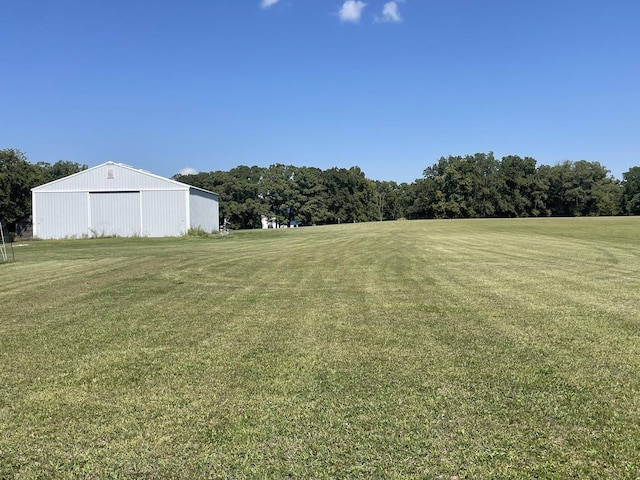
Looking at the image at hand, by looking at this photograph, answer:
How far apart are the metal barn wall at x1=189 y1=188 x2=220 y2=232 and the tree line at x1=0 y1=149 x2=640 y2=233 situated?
44.4 metres

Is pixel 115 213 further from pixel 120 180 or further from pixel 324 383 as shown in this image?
pixel 324 383

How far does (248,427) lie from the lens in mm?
3859

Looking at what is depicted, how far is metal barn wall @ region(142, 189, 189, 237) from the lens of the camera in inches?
1553

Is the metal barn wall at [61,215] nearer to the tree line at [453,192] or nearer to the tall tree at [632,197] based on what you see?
the tree line at [453,192]

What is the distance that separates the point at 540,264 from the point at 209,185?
89681 millimetres

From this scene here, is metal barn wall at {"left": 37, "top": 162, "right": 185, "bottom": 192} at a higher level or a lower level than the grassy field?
higher

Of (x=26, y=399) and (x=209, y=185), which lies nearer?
(x=26, y=399)

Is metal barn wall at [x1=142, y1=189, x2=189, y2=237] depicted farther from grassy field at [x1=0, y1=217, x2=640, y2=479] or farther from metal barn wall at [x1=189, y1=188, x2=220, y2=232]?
grassy field at [x1=0, y1=217, x2=640, y2=479]

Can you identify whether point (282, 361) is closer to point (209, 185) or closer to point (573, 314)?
point (573, 314)

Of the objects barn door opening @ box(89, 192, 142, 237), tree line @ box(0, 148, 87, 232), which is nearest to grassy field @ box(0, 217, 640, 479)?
barn door opening @ box(89, 192, 142, 237)

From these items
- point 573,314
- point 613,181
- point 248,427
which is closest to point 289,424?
point 248,427

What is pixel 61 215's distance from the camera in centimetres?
4009

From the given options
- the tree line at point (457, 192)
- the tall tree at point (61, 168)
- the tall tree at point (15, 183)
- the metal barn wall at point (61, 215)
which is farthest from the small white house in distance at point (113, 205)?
the tall tree at point (61, 168)

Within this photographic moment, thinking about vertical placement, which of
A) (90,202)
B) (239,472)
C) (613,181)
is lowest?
(239,472)
